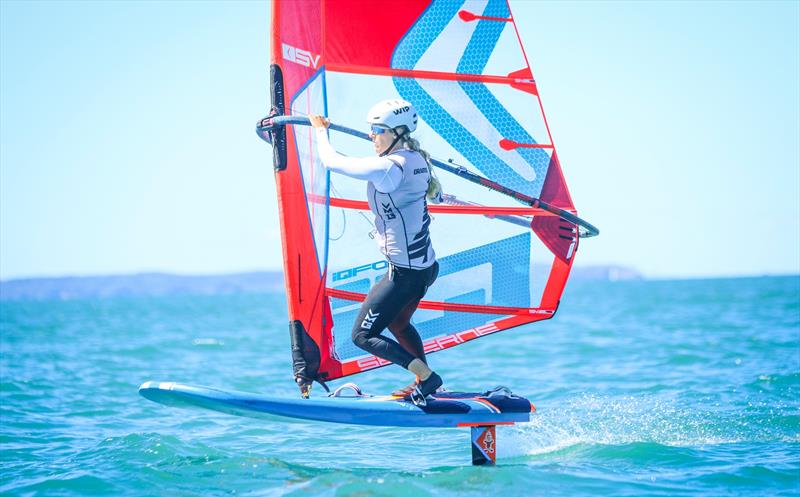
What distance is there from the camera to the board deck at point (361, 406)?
514 cm

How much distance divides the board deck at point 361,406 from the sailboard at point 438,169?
1.74 feet

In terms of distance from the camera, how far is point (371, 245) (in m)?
6.08

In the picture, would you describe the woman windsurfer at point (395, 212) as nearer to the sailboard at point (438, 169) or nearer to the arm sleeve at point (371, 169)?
the arm sleeve at point (371, 169)

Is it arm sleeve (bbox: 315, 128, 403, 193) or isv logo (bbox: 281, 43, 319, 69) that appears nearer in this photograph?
arm sleeve (bbox: 315, 128, 403, 193)

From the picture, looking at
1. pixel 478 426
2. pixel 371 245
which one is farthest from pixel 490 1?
pixel 478 426

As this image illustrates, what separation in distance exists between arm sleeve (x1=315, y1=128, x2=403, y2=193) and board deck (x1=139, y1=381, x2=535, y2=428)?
1.48 m

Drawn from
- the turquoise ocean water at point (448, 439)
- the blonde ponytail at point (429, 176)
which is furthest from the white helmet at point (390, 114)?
the turquoise ocean water at point (448, 439)

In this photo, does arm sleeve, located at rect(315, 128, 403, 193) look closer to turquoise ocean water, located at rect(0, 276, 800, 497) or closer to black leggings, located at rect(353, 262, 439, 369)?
black leggings, located at rect(353, 262, 439, 369)

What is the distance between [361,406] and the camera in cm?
Result: 543

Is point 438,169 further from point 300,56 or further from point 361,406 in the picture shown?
point 361,406

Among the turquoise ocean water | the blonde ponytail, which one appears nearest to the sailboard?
the blonde ponytail

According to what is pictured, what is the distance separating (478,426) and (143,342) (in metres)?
18.6

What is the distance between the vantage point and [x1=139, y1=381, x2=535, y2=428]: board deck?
514 cm

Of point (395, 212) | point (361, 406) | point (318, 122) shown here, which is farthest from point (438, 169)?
point (361, 406)
